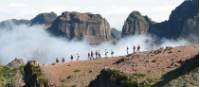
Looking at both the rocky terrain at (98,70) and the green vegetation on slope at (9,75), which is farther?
the green vegetation on slope at (9,75)

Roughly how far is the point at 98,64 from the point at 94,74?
Answer: 51.5 ft

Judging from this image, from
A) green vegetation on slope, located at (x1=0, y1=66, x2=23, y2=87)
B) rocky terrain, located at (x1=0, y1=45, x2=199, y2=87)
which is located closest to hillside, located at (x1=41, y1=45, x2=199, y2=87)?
rocky terrain, located at (x1=0, y1=45, x2=199, y2=87)

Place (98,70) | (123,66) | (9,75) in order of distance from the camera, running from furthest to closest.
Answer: (9,75) → (98,70) → (123,66)

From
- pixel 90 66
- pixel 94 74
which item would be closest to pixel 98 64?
pixel 90 66

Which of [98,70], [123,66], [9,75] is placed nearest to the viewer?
[123,66]

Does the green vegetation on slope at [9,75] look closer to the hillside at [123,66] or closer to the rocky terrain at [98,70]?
the rocky terrain at [98,70]

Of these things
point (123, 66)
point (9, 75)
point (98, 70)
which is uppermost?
point (123, 66)

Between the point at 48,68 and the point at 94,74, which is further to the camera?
the point at 48,68

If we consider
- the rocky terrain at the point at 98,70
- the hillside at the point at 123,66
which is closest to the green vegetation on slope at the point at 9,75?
the rocky terrain at the point at 98,70

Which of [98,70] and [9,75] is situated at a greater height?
[98,70]

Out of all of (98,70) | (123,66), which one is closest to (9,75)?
(98,70)

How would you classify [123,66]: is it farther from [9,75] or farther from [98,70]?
[9,75]

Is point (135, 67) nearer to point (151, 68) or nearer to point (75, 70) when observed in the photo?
point (151, 68)

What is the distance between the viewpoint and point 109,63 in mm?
191875
